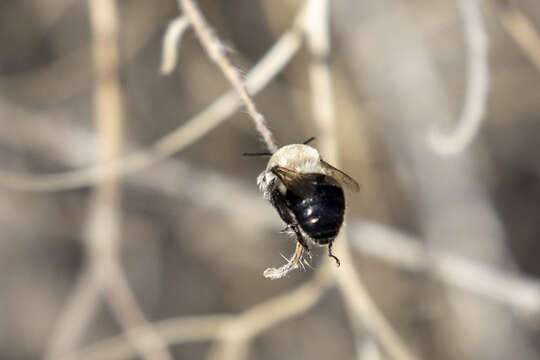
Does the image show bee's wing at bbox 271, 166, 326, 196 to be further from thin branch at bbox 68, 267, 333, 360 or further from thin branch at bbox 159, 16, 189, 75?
thin branch at bbox 68, 267, 333, 360

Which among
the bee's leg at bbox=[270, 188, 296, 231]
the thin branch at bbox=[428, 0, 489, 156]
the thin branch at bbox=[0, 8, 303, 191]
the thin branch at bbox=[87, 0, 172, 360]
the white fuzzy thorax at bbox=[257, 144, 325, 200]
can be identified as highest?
the thin branch at bbox=[87, 0, 172, 360]

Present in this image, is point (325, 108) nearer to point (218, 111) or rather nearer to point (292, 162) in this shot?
point (218, 111)

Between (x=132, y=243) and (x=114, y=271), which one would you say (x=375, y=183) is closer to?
(x=132, y=243)

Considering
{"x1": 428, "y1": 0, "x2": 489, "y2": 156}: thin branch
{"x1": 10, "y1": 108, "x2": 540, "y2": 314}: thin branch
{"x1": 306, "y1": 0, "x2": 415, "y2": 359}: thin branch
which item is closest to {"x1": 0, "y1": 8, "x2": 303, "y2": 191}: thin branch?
{"x1": 306, "y1": 0, "x2": 415, "y2": 359}: thin branch

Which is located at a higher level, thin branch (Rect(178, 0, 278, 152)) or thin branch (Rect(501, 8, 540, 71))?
thin branch (Rect(501, 8, 540, 71))

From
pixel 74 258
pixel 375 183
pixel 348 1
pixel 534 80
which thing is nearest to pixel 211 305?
pixel 74 258

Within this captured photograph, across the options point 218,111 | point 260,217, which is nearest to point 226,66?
point 218,111

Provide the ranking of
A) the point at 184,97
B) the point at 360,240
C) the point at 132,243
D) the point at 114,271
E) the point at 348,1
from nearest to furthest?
the point at 114,271 → the point at 360,240 → the point at 348,1 → the point at 184,97 → the point at 132,243
